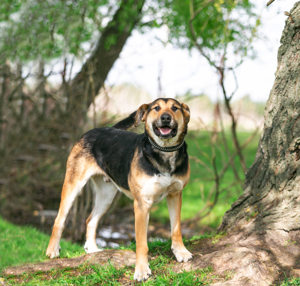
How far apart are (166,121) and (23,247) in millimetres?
4009

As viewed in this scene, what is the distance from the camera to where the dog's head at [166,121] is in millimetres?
3710

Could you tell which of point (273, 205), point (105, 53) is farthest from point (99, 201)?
point (105, 53)

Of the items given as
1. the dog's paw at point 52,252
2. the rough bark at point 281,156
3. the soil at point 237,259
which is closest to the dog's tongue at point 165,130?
the rough bark at point 281,156

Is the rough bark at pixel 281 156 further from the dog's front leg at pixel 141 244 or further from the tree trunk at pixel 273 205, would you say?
the dog's front leg at pixel 141 244

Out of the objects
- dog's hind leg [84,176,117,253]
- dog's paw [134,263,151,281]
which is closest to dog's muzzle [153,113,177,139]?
dog's paw [134,263,151,281]

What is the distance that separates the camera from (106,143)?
195 inches

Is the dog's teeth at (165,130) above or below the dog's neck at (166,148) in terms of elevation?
above

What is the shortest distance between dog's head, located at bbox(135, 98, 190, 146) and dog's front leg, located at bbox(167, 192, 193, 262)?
739mm

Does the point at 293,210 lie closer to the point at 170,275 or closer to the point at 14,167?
the point at 170,275

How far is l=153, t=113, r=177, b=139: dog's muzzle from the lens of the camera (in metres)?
3.68

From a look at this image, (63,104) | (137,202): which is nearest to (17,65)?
(63,104)

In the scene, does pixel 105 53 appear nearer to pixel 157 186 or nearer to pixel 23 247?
pixel 23 247

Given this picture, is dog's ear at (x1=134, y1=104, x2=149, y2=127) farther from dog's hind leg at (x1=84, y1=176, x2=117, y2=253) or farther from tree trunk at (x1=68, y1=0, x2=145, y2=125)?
tree trunk at (x1=68, y1=0, x2=145, y2=125)

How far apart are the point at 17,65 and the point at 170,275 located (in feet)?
26.3
